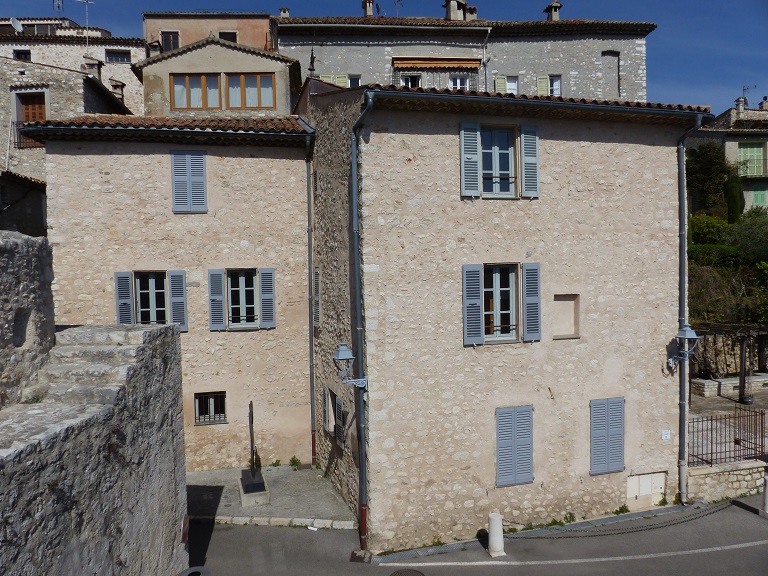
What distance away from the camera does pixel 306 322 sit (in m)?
13.7

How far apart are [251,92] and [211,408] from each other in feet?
31.6

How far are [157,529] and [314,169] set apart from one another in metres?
8.96

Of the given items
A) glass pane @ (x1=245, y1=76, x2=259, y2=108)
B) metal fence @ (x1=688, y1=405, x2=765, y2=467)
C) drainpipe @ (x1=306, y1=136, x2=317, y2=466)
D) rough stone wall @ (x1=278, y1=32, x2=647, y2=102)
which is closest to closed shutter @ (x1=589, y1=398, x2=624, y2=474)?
metal fence @ (x1=688, y1=405, x2=765, y2=467)

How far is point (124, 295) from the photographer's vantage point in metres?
12.6

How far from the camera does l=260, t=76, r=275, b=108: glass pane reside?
16750 millimetres

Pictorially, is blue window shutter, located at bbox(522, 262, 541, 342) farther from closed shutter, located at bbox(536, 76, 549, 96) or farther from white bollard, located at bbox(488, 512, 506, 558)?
closed shutter, located at bbox(536, 76, 549, 96)

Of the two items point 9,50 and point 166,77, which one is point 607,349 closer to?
point 166,77

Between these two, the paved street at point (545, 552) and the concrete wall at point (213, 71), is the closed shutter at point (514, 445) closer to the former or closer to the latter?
the paved street at point (545, 552)

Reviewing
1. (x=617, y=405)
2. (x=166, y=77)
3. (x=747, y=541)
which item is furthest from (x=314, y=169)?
(x=747, y=541)

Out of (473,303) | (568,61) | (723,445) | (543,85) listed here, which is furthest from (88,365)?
(568,61)

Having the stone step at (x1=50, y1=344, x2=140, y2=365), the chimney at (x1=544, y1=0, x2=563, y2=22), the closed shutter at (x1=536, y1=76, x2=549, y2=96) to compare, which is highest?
the chimney at (x1=544, y1=0, x2=563, y2=22)

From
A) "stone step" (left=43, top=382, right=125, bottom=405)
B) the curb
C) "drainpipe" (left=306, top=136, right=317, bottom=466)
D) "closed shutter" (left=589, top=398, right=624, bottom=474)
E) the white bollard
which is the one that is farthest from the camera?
"drainpipe" (left=306, top=136, right=317, bottom=466)

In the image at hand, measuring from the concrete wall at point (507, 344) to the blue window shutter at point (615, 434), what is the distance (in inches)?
7.8

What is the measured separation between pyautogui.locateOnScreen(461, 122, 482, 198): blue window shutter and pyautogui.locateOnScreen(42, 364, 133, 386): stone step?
22.4 feet
